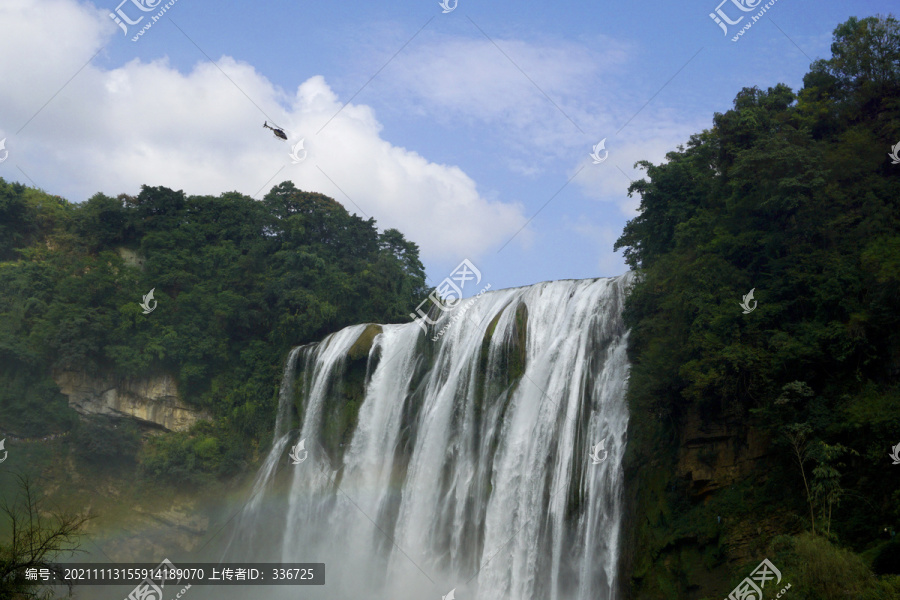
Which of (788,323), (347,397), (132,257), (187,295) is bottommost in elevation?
(788,323)

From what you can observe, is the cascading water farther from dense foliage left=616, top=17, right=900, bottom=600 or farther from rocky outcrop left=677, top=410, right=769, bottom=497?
rocky outcrop left=677, top=410, right=769, bottom=497

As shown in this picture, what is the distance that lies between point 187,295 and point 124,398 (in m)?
5.08

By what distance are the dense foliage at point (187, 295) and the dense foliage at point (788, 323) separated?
1681 centimetres

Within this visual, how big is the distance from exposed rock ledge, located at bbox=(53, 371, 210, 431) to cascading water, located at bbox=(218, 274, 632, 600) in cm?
526

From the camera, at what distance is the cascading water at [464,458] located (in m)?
20.1

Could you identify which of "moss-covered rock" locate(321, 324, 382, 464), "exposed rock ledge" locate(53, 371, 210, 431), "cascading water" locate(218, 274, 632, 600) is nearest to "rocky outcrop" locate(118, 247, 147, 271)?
"exposed rock ledge" locate(53, 371, 210, 431)

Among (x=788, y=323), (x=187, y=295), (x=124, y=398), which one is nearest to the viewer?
(x=788, y=323)

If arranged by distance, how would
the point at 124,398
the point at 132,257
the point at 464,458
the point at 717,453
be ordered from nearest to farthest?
the point at 717,453, the point at 464,458, the point at 124,398, the point at 132,257

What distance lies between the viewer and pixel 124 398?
3306 cm

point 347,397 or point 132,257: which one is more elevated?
point 132,257

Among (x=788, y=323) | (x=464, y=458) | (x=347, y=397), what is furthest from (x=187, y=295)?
(x=788, y=323)

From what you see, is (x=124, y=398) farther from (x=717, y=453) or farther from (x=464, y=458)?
(x=717, y=453)

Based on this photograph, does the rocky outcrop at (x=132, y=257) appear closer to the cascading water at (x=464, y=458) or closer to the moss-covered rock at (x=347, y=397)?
the cascading water at (x=464, y=458)

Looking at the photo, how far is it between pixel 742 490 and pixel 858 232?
20.0ft
